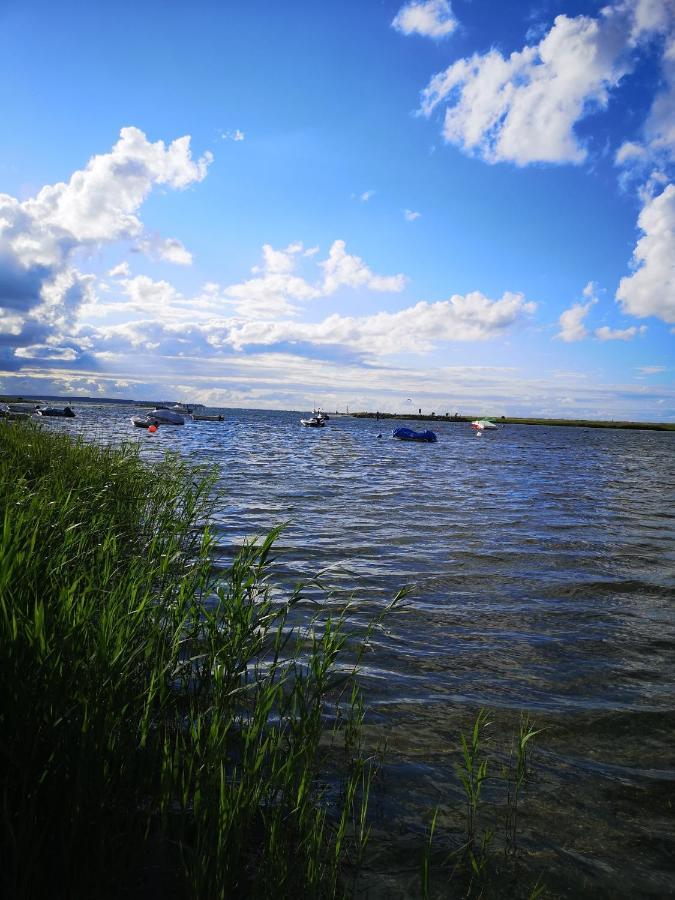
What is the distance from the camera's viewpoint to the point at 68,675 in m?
3.21

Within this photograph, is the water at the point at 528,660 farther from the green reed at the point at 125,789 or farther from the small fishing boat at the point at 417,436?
the small fishing boat at the point at 417,436

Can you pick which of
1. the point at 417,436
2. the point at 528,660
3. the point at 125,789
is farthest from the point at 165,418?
the point at 125,789

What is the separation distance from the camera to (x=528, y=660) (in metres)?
7.25

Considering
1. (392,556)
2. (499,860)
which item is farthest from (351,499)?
(499,860)

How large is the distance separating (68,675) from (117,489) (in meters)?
7.64

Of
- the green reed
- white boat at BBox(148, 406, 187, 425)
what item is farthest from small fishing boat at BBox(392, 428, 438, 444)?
the green reed

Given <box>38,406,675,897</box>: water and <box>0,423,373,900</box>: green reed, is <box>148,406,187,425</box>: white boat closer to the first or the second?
<box>38,406,675,897</box>: water

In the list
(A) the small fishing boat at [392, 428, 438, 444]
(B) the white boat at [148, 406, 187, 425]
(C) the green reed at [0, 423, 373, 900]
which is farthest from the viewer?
(B) the white boat at [148, 406, 187, 425]

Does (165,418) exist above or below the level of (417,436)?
above

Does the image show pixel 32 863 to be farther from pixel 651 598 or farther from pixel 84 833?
pixel 651 598

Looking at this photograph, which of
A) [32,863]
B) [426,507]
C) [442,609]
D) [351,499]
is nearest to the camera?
[32,863]

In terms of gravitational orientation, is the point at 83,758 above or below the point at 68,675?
below

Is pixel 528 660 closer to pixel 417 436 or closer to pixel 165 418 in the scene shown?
pixel 417 436

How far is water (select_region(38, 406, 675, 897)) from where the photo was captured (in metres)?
3.93
